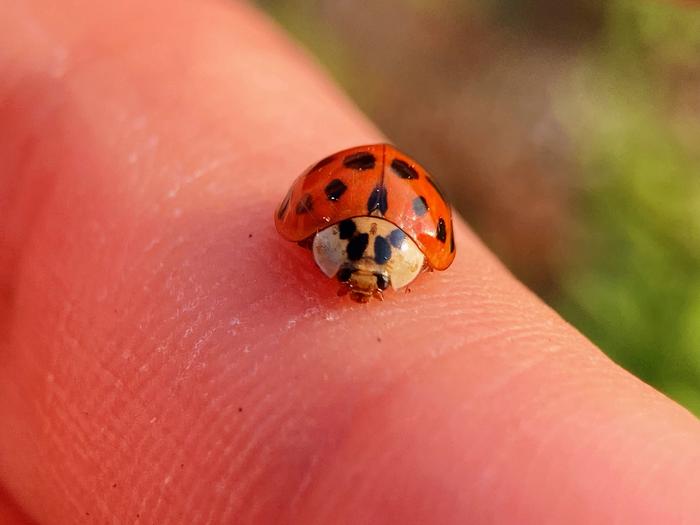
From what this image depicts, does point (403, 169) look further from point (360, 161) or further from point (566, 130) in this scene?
point (566, 130)

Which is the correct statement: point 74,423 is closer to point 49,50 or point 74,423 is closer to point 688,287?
point 49,50

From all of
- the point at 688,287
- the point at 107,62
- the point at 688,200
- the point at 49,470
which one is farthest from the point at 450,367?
the point at 688,200

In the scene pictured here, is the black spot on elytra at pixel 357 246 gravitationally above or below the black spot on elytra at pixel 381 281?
above

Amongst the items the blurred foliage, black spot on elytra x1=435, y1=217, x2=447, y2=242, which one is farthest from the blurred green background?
black spot on elytra x1=435, y1=217, x2=447, y2=242

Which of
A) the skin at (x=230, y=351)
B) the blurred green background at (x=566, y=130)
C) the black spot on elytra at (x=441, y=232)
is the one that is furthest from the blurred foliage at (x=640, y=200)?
the black spot on elytra at (x=441, y=232)

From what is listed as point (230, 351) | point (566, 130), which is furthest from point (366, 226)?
point (566, 130)

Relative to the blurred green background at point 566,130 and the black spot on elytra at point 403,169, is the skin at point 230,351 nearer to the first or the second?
the black spot on elytra at point 403,169

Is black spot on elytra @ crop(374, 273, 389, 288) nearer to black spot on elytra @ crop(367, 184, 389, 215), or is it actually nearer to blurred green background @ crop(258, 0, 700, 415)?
black spot on elytra @ crop(367, 184, 389, 215)
